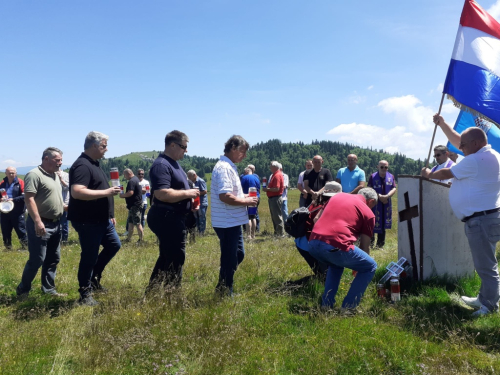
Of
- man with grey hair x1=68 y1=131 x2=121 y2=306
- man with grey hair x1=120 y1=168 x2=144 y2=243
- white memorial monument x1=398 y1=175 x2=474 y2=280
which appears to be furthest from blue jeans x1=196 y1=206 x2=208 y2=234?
white memorial monument x1=398 y1=175 x2=474 y2=280

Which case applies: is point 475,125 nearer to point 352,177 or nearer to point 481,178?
point 481,178

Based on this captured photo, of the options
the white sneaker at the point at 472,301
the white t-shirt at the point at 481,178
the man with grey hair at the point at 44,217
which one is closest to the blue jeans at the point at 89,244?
the man with grey hair at the point at 44,217

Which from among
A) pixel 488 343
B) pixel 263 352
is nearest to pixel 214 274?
pixel 263 352

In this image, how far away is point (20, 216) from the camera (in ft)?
33.5

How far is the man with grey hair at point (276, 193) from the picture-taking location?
10977mm

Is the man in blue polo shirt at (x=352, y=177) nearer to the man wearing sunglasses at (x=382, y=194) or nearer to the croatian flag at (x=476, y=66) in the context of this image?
the man wearing sunglasses at (x=382, y=194)

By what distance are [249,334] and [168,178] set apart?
6.74ft

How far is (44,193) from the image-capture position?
544cm

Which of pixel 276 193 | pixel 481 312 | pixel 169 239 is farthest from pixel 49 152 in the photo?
pixel 276 193

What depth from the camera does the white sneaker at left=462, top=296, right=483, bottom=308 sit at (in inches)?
187

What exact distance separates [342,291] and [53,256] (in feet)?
14.2

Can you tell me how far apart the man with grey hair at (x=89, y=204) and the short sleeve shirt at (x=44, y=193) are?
2.36 feet

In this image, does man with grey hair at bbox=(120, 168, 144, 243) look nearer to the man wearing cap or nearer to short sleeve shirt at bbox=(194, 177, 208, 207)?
short sleeve shirt at bbox=(194, 177, 208, 207)

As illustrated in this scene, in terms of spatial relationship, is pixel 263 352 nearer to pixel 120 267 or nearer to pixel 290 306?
pixel 290 306
